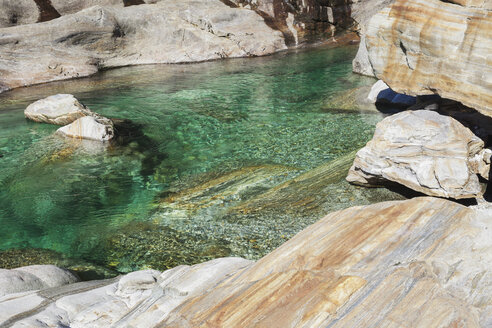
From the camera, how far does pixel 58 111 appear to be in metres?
12.5

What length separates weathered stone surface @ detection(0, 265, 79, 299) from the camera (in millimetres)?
4984

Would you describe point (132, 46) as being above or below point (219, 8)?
below

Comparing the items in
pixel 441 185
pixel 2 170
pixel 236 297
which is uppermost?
pixel 236 297

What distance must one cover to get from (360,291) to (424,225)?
0.96 meters

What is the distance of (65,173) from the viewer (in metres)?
9.28

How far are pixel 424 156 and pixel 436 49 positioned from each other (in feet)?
5.89

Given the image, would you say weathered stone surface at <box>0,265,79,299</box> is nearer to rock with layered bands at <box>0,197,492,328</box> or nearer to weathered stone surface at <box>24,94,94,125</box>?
rock with layered bands at <box>0,197,492,328</box>

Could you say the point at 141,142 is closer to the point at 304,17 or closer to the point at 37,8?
the point at 37,8

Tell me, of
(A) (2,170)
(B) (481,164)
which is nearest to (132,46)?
(A) (2,170)

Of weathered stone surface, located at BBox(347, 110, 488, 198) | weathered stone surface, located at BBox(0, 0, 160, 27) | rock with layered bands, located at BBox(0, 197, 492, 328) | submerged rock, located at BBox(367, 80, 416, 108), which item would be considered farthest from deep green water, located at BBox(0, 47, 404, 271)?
weathered stone surface, located at BBox(0, 0, 160, 27)

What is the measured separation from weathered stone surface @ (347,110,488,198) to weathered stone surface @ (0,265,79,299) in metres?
4.60

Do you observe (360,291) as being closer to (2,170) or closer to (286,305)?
(286,305)

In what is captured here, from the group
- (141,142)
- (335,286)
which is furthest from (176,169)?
(335,286)

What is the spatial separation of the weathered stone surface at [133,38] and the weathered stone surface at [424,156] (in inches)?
591
